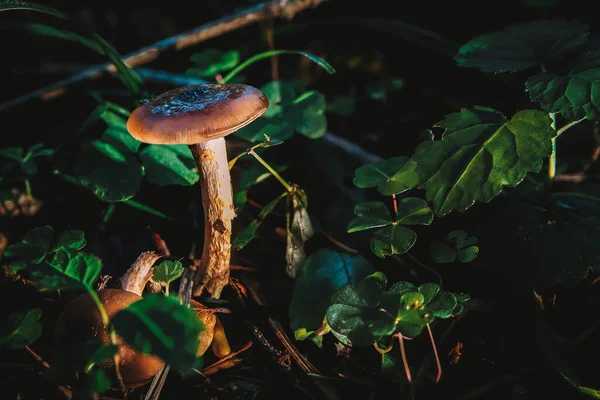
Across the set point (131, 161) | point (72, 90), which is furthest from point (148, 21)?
point (131, 161)

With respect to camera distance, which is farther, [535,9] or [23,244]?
[535,9]

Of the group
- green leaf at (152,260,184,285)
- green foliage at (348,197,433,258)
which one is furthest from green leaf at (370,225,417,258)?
green leaf at (152,260,184,285)

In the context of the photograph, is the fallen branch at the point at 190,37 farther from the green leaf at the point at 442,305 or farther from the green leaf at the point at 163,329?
the green leaf at the point at 442,305

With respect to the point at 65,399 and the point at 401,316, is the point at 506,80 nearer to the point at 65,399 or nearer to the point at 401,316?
the point at 401,316

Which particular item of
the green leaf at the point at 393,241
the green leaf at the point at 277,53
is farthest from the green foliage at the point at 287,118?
the green leaf at the point at 393,241

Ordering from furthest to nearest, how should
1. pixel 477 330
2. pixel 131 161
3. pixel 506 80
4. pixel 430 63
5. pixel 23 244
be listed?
pixel 430 63, pixel 506 80, pixel 131 161, pixel 477 330, pixel 23 244

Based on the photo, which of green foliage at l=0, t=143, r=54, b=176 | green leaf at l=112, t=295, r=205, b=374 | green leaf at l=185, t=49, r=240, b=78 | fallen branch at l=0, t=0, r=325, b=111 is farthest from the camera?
fallen branch at l=0, t=0, r=325, b=111

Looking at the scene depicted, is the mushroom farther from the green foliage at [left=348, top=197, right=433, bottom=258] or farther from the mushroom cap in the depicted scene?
the green foliage at [left=348, top=197, right=433, bottom=258]
